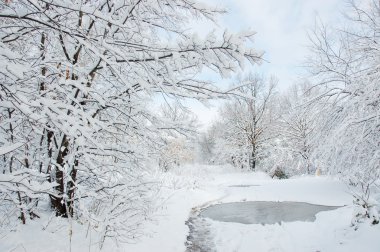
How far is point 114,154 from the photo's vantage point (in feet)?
14.5

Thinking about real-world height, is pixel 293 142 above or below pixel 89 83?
above

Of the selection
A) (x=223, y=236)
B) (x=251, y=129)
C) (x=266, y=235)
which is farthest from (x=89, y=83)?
(x=251, y=129)

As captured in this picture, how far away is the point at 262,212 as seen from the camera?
11617 mm

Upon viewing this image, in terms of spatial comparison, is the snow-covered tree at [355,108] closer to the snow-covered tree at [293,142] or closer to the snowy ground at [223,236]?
the snowy ground at [223,236]

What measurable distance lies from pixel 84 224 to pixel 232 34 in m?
3.80

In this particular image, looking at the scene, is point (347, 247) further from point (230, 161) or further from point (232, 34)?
point (230, 161)

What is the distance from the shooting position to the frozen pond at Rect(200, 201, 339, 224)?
Result: 1013cm

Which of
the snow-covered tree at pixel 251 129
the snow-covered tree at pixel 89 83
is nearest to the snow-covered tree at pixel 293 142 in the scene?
the snow-covered tree at pixel 251 129

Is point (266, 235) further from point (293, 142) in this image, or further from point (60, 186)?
point (293, 142)

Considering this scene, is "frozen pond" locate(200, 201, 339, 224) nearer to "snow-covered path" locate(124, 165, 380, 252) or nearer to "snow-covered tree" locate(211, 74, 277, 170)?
"snow-covered path" locate(124, 165, 380, 252)

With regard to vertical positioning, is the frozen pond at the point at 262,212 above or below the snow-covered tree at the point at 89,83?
below

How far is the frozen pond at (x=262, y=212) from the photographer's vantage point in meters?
10.1

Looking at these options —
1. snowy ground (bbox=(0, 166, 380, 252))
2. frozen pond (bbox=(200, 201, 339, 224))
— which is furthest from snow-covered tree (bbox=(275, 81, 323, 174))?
snowy ground (bbox=(0, 166, 380, 252))

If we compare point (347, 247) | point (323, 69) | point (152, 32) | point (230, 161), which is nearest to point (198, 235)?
point (347, 247)
